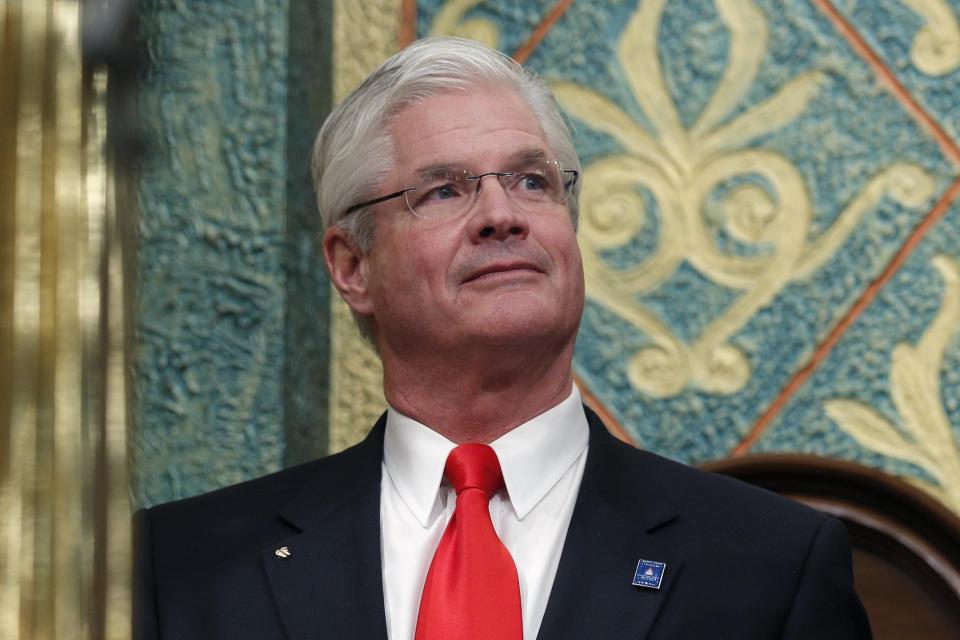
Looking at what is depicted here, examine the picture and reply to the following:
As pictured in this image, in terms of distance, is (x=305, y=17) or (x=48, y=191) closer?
(x=48, y=191)

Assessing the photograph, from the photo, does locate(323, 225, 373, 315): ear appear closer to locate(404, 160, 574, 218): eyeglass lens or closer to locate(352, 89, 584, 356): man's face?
locate(352, 89, 584, 356): man's face

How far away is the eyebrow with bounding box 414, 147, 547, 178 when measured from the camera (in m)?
1.80

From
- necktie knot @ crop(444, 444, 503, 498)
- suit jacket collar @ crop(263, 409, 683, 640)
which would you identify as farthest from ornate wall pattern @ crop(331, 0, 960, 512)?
necktie knot @ crop(444, 444, 503, 498)

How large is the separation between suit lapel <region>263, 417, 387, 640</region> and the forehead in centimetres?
36

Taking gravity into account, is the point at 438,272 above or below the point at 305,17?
below

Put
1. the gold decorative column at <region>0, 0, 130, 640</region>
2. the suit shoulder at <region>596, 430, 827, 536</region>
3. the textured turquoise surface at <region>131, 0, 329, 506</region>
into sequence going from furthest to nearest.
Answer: the textured turquoise surface at <region>131, 0, 329, 506</region>
the suit shoulder at <region>596, 430, 827, 536</region>
the gold decorative column at <region>0, 0, 130, 640</region>

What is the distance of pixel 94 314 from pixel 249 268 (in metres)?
1.28

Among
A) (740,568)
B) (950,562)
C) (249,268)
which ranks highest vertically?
(249,268)

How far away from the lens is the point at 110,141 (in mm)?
956

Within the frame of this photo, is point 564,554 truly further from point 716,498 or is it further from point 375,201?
point 375,201

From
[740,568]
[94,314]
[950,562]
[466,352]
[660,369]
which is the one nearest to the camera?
[94,314]

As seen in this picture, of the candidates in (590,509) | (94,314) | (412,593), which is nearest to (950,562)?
(590,509)

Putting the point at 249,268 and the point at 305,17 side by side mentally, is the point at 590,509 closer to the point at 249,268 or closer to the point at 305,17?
the point at 249,268

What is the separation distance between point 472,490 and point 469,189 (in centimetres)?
36
